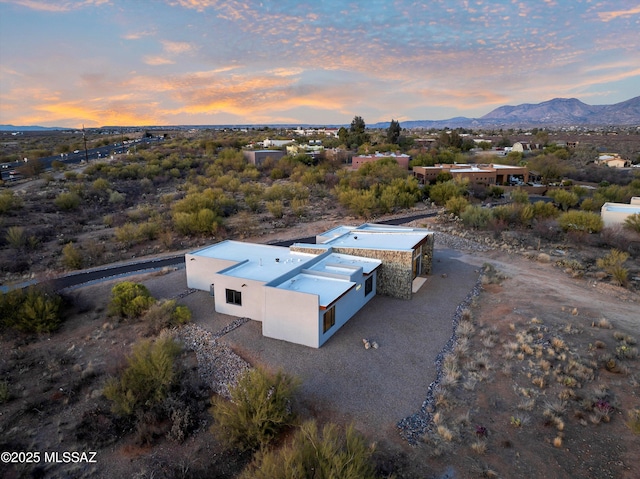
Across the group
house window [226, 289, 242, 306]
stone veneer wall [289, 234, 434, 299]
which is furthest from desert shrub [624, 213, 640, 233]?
house window [226, 289, 242, 306]

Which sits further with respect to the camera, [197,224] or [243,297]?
[197,224]

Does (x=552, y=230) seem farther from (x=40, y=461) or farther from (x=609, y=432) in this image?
(x=40, y=461)

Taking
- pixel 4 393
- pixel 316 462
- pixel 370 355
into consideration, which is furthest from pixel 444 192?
pixel 4 393

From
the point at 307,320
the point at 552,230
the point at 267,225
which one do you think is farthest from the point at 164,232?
the point at 552,230

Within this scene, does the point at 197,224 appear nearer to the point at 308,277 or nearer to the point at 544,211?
the point at 308,277

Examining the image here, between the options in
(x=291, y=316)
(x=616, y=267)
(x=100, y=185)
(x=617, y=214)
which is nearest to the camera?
(x=291, y=316)

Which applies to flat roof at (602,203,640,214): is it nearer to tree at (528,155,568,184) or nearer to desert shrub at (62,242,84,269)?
tree at (528,155,568,184)
